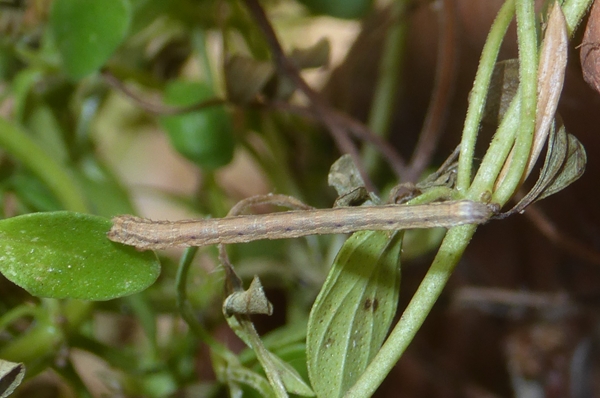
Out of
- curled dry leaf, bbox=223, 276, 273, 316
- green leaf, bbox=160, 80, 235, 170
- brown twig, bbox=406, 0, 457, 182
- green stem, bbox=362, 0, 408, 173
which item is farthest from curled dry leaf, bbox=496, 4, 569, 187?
green stem, bbox=362, 0, 408, 173

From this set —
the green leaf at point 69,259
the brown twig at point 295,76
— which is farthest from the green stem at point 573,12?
the green leaf at point 69,259

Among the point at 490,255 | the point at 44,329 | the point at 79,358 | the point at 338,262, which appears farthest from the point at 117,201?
the point at 490,255

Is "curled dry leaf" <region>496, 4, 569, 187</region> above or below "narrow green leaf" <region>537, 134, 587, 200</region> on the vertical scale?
above

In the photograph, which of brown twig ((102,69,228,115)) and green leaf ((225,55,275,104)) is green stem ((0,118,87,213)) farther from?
green leaf ((225,55,275,104))

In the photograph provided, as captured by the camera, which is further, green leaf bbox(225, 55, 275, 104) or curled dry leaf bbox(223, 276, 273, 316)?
green leaf bbox(225, 55, 275, 104)

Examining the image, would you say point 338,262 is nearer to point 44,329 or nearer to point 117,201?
point 44,329

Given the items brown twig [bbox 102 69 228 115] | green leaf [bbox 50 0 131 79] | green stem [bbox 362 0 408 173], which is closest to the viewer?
green leaf [bbox 50 0 131 79]

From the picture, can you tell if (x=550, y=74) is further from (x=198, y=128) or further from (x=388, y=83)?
(x=388, y=83)
